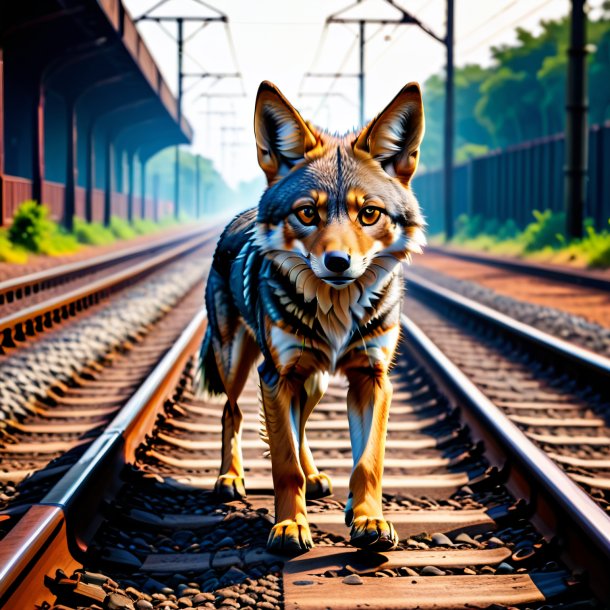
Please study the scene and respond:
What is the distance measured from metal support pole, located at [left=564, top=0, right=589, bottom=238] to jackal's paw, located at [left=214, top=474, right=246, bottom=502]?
15.9 m

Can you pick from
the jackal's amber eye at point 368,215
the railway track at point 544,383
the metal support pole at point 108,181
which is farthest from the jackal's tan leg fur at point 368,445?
the metal support pole at point 108,181

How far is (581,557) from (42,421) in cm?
389

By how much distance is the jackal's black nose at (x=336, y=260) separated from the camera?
299cm

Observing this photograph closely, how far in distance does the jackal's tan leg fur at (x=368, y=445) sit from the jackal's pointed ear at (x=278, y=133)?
766 mm

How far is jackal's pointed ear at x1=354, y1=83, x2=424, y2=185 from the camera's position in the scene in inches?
127

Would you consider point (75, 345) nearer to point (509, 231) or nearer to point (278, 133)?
point (278, 133)

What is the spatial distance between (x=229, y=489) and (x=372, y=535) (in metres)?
1.06

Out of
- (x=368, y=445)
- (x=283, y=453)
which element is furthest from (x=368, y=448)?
(x=283, y=453)

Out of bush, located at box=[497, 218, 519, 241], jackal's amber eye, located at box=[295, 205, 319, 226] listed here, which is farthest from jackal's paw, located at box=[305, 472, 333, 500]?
bush, located at box=[497, 218, 519, 241]

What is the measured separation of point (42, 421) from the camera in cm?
606

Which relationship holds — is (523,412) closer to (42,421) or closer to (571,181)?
(42,421)

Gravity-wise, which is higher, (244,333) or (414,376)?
(244,333)

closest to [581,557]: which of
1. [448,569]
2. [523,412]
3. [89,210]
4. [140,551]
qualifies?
[448,569]

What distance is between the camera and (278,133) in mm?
3303
